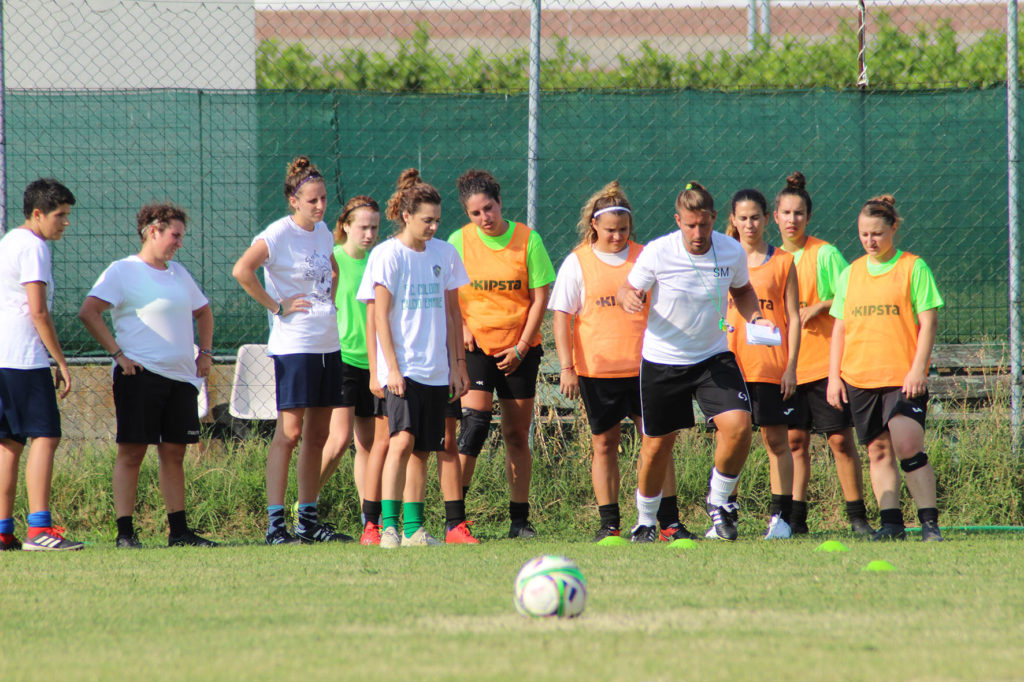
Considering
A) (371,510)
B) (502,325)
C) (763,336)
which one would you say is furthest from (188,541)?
(763,336)

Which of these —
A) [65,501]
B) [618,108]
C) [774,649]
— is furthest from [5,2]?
[774,649]

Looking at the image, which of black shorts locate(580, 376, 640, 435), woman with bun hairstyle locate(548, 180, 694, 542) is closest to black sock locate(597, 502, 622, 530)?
woman with bun hairstyle locate(548, 180, 694, 542)

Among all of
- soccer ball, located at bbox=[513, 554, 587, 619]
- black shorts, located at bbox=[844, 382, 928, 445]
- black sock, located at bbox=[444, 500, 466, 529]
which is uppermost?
black shorts, located at bbox=[844, 382, 928, 445]

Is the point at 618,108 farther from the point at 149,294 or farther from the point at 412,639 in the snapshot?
the point at 412,639

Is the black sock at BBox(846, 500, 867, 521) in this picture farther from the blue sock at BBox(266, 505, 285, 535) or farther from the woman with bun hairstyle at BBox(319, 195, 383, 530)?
the blue sock at BBox(266, 505, 285, 535)

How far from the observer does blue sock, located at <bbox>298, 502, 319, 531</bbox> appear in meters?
6.46

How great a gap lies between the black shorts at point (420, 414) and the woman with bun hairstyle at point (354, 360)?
83 centimetres

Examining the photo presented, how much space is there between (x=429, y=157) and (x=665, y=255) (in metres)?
2.61

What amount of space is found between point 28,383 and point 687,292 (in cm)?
360

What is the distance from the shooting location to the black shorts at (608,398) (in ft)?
20.9

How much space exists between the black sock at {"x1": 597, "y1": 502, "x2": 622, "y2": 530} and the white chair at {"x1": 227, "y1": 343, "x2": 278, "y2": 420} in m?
2.55

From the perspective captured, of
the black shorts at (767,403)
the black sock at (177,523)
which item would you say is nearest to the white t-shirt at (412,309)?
the black sock at (177,523)

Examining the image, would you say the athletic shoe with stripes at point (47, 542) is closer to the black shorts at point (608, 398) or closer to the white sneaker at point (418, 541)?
Answer: the white sneaker at point (418, 541)

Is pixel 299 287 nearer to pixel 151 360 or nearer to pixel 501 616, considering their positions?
pixel 151 360
